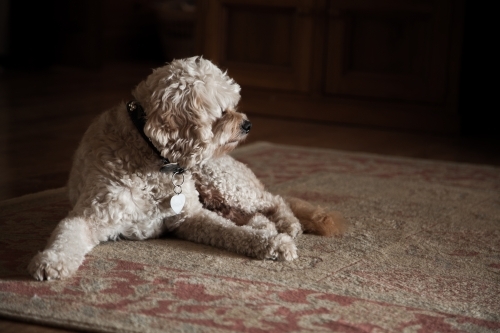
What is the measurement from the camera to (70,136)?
5488 millimetres

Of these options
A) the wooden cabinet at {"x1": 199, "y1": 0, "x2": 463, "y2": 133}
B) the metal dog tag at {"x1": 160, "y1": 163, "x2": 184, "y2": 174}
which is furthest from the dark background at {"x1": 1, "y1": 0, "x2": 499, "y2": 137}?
the metal dog tag at {"x1": 160, "y1": 163, "x2": 184, "y2": 174}

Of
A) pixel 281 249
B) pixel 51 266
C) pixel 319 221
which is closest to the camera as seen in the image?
pixel 51 266

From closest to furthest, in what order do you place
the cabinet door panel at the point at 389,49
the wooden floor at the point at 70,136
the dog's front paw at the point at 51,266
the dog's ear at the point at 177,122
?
the dog's front paw at the point at 51,266
the dog's ear at the point at 177,122
the wooden floor at the point at 70,136
the cabinet door panel at the point at 389,49

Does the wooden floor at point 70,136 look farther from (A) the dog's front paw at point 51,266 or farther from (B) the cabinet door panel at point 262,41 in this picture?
(A) the dog's front paw at point 51,266

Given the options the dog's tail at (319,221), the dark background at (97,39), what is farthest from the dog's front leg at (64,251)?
the dark background at (97,39)

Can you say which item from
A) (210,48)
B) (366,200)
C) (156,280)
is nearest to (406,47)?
(210,48)

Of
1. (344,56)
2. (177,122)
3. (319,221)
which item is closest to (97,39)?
(344,56)

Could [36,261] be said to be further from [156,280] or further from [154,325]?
[154,325]

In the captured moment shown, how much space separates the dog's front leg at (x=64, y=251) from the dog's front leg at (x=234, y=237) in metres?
0.39

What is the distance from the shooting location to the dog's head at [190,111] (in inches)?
110

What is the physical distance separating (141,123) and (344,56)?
12.2 ft

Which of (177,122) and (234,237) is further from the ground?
(177,122)

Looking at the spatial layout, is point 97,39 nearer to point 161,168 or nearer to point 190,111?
point 161,168

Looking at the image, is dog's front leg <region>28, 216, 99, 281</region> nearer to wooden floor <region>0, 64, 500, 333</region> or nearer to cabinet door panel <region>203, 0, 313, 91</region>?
wooden floor <region>0, 64, 500, 333</region>
